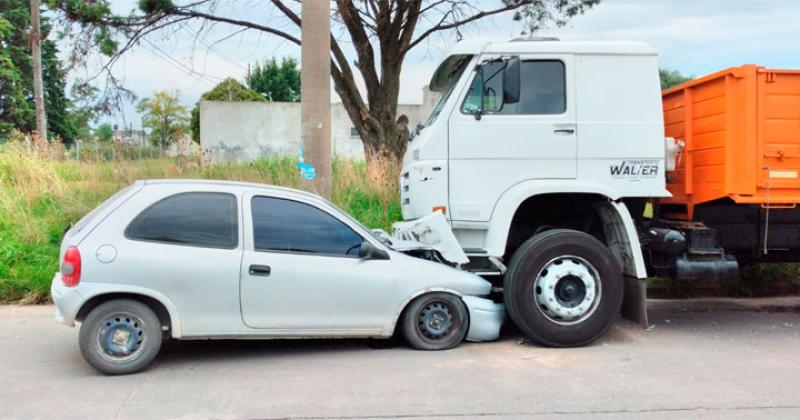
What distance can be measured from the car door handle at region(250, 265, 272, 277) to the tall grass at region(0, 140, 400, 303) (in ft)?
13.2

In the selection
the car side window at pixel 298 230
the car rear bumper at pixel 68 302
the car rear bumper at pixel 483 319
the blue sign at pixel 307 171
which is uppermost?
the blue sign at pixel 307 171

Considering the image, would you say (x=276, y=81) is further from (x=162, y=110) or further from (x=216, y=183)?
(x=216, y=183)

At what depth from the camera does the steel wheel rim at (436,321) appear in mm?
5730

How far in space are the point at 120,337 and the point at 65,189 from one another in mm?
6313

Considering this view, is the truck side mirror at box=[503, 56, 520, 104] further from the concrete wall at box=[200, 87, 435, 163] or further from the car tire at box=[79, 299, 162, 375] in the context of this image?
the concrete wall at box=[200, 87, 435, 163]

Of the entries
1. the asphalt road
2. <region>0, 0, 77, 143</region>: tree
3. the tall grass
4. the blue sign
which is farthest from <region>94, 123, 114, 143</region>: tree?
the asphalt road

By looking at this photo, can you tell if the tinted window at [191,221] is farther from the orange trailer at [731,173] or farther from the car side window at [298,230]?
the orange trailer at [731,173]

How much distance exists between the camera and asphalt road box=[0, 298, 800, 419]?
4363 mm

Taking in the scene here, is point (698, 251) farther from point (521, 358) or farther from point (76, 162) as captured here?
point (76, 162)

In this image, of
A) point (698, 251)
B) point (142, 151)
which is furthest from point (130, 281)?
point (142, 151)

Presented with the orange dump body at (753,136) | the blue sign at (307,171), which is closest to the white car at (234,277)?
the orange dump body at (753,136)

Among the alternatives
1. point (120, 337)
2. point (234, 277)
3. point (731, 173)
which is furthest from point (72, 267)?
point (731, 173)

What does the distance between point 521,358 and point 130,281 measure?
10.8 feet

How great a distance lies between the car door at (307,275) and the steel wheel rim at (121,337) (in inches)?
32.6
